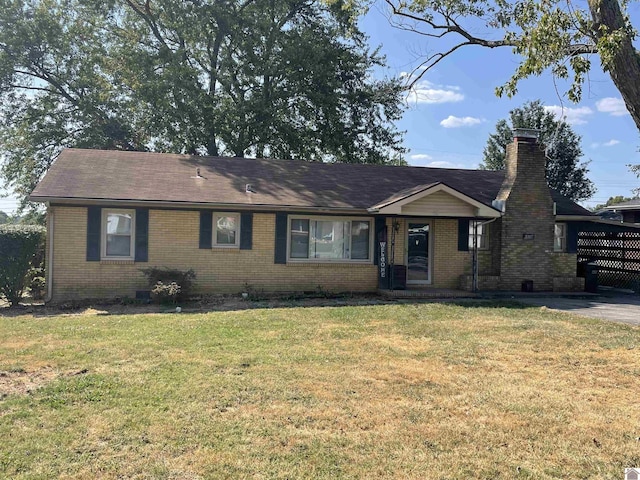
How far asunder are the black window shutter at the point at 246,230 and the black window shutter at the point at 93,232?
371 cm

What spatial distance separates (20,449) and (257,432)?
1893 millimetres

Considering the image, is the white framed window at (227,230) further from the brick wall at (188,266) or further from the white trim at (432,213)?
the white trim at (432,213)

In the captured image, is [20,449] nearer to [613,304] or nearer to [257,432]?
[257,432]

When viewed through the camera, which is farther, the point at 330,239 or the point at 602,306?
the point at 330,239

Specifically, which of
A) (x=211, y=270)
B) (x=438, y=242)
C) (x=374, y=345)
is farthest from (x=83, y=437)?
(x=438, y=242)

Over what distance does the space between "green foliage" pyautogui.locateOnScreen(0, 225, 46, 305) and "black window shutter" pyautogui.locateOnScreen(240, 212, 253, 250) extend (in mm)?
5309

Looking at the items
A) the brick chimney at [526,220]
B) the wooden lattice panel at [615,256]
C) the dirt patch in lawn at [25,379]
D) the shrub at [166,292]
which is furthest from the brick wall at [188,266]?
the wooden lattice panel at [615,256]

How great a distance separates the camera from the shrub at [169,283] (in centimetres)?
1201

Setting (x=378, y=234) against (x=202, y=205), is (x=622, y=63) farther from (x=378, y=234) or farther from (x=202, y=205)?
(x=202, y=205)

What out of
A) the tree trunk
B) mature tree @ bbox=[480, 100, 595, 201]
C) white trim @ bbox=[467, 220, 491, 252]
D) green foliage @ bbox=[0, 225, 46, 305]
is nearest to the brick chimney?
white trim @ bbox=[467, 220, 491, 252]

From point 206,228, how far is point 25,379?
26.0 ft

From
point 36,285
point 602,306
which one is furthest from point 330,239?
point 36,285

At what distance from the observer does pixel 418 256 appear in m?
15.1

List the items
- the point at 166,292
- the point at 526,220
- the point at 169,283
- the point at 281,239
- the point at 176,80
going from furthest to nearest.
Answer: the point at 176,80
the point at 526,220
the point at 281,239
the point at 169,283
the point at 166,292
